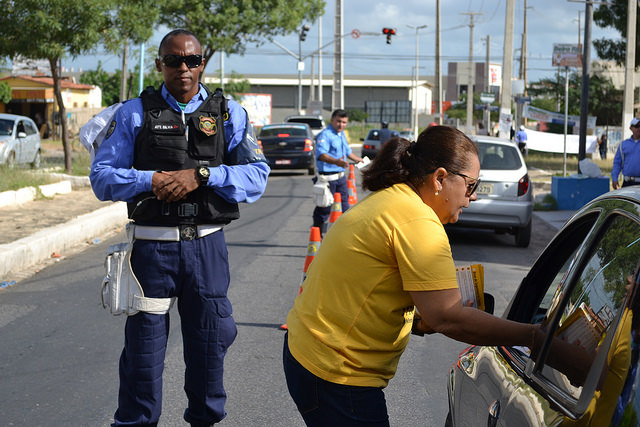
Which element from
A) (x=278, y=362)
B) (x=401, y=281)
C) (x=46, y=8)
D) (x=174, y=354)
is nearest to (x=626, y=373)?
(x=401, y=281)

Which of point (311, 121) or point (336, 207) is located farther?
point (311, 121)

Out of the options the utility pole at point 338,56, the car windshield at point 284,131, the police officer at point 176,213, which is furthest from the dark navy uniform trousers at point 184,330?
the utility pole at point 338,56

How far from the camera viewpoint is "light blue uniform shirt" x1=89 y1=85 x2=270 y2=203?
385 centimetres

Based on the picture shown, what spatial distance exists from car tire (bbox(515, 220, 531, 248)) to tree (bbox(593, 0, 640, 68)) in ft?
89.7

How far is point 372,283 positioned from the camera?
260cm

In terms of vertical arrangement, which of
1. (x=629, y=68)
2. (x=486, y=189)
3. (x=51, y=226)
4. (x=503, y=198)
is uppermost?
(x=629, y=68)

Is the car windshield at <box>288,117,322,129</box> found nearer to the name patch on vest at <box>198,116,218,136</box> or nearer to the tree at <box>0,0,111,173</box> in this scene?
the tree at <box>0,0,111,173</box>

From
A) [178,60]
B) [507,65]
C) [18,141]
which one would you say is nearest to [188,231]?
[178,60]

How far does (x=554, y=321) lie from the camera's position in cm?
253

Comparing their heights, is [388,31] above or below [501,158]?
above

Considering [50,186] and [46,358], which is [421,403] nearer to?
[46,358]

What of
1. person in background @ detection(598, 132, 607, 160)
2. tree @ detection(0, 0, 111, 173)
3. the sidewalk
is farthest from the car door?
person in background @ detection(598, 132, 607, 160)

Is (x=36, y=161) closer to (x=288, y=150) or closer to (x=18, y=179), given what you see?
(x=288, y=150)

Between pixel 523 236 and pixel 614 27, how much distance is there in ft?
93.7
